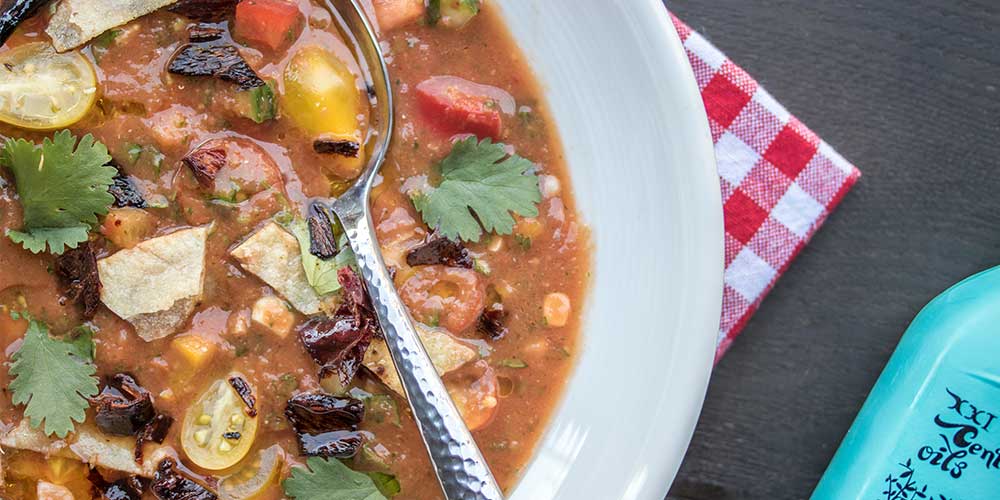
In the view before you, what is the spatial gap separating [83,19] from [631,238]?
2.23 metres

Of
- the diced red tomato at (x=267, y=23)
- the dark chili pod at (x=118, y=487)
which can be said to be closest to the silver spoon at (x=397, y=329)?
the diced red tomato at (x=267, y=23)

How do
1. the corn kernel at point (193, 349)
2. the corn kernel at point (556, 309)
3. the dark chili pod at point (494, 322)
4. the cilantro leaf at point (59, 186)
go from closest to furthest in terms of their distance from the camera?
the cilantro leaf at point (59, 186)
the corn kernel at point (193, 349)
the dark chili pod at point (494, 322)
the corn kernel at point (556, 309)

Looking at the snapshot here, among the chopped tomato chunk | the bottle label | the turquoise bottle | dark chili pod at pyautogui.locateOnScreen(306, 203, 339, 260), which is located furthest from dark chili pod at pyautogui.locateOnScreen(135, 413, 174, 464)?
the bottle label

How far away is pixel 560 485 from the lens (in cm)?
337

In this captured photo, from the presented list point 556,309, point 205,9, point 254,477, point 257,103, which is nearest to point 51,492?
point 254,477

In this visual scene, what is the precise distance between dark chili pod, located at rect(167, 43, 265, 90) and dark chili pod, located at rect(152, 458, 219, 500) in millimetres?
1457

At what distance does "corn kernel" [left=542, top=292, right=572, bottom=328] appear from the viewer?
10.9 feet

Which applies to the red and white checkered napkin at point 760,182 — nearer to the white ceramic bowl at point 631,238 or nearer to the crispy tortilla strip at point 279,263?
the white ceramic bowl at point 631,238

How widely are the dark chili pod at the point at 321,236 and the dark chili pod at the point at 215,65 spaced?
53 centimetres

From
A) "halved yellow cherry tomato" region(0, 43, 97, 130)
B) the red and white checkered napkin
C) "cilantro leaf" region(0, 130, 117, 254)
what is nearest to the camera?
"cilantro leaf" region(0, 130, 117, 254)

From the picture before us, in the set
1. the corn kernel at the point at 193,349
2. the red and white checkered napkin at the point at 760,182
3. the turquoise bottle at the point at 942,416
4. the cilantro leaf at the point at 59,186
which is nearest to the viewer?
the cilantro leaf at the point at 59,186

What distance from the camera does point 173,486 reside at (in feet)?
10.1

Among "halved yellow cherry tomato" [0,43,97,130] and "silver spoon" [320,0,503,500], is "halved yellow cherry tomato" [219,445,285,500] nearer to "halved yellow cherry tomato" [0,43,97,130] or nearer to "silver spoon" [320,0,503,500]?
"silver spoon" [320,0,503,500]

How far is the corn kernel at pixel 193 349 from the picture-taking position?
10.1ft
